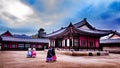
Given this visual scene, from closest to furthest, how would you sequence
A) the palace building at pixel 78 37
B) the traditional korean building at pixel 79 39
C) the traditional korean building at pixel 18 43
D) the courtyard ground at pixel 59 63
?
1. the courtyard ground at pixel 59 63
2. the traditional korean building at pixel 79 39
3. the palace building at pixel 78 37
4. the traditional korean building at pixel 18 43

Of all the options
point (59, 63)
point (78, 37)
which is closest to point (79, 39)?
point (78, 37)

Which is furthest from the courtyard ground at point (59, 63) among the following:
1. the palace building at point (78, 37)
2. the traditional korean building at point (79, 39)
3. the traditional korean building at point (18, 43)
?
the traditional korean building at point (18, 43)

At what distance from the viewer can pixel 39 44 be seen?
48.6m

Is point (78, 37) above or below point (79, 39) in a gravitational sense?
above

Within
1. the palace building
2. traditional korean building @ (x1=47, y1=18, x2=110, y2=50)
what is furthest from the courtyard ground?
the palace building

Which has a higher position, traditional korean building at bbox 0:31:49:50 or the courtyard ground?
traditional korean building at bbox 0:31:49:50

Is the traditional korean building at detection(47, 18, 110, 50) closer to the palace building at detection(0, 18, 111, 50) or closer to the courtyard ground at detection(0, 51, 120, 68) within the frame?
the palace building at detection(0, 18, 111, 50)

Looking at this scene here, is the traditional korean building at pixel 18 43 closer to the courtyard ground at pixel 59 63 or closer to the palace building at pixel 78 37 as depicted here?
the palace building at pixel 78 37

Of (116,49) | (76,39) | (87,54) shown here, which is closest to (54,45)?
(76,39)

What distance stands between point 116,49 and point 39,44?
26.2 m

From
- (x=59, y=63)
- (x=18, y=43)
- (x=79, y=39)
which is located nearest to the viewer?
(x=59, y=63)

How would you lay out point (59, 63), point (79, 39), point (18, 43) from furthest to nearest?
point (18, 43)
point (79, 39)
point (59, 63)

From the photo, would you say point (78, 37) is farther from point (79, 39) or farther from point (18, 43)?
point (18, 43)

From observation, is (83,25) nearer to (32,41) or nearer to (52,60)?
(52,60)
